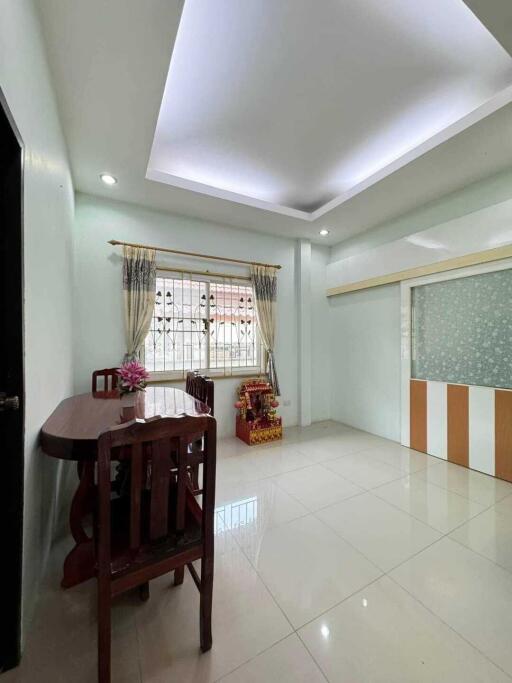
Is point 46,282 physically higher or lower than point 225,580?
higher

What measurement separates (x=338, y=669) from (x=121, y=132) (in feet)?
10.5

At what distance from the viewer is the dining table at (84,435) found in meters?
1.20

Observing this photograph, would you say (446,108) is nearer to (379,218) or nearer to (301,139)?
(301,139)

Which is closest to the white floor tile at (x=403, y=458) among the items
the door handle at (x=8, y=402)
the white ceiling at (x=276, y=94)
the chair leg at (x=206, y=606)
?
the chair leg at (x=206, y=606)

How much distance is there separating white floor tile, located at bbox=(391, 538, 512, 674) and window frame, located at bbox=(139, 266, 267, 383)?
93.6 inches

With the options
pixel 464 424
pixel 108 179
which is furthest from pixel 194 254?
pixel 464 424

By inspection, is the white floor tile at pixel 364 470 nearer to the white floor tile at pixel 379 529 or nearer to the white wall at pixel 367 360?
the white floor tile at pixel 379 529

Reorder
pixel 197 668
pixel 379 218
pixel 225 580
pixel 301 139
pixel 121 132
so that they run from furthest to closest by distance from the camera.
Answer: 1. pixel 379 218
2. pixel 301 139
3. pixel 121 132
4. pixel 225 580
5. pixel 197 668

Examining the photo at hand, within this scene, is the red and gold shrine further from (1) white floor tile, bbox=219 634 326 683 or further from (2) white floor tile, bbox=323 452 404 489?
(1) white floor tile, bbox=219 634 326 683

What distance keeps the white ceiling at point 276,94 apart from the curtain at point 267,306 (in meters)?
0.88

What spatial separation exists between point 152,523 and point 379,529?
152 centimetres

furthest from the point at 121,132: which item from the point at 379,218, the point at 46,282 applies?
the point at 379,218

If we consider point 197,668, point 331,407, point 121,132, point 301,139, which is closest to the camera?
point 197,668

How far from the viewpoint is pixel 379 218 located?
3377 mm
